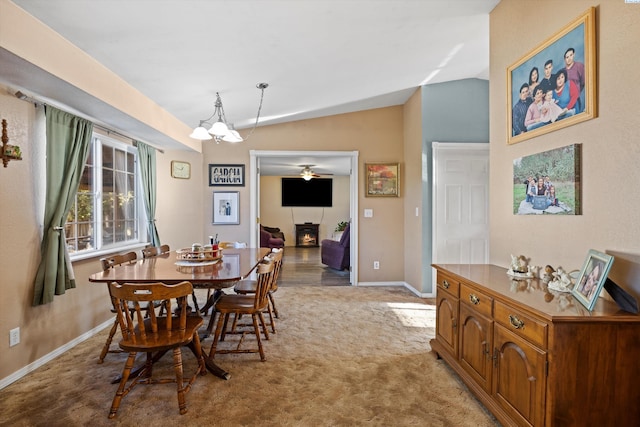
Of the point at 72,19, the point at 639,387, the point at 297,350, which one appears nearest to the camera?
the point at 639,387

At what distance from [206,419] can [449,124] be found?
13.7ft

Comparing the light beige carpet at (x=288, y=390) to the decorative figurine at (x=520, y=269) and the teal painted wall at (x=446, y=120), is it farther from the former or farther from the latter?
the teal painted wall at (x=446, y=120)

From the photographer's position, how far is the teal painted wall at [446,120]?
439 cm

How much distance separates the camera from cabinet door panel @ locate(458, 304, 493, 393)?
189 cm

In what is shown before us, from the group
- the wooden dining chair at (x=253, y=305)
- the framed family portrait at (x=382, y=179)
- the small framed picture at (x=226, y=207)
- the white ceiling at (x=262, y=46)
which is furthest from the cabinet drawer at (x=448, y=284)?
the small framed picture at (x=226, y=207)

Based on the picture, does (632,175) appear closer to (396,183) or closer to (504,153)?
(504,153)

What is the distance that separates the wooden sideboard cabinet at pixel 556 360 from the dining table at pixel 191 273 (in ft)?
5.12

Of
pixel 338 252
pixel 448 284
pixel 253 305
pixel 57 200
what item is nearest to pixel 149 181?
pixel 57 200

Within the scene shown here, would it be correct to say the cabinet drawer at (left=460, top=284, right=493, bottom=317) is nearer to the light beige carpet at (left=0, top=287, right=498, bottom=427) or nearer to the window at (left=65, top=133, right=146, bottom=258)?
the light beige carpet at (left=0, top=287, right=498, bottom=427)

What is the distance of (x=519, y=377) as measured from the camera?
1608 mm

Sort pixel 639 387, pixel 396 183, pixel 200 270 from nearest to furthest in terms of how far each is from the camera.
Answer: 1. pixel 639 387
2. pixel 200 270
3. pixel 396 183

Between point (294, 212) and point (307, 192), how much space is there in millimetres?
775

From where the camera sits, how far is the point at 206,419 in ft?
6.16

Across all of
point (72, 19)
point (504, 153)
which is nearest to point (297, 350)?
A: point (504, 153)
